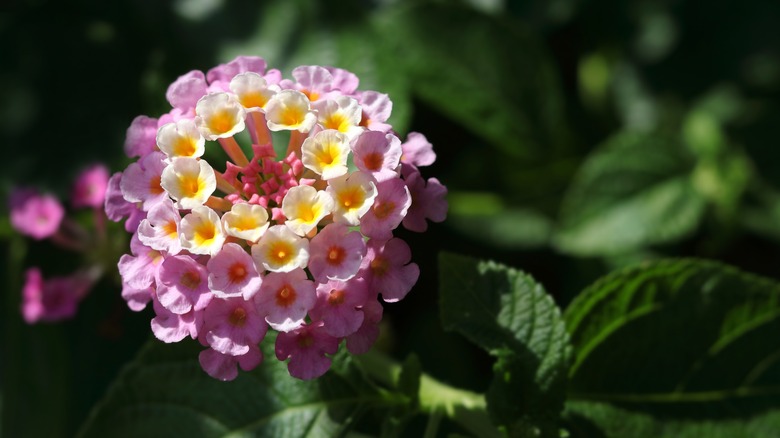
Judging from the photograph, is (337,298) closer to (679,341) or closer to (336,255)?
(336,255)

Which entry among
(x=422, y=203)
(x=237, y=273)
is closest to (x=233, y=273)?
(x=237, y=273)

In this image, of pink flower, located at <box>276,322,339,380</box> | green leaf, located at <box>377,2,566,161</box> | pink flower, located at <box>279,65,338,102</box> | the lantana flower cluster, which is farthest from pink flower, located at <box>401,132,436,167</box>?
green leaf, located at <box>377,2,566,161</box>

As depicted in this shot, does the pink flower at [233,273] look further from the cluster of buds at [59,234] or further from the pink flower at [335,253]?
the cluster of buds at [59,234]

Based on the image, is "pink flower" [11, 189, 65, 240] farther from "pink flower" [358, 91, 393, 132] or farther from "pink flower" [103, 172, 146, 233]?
"pink flower" [358, 91, 393, 132]

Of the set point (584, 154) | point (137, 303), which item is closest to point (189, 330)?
point (137, 303)

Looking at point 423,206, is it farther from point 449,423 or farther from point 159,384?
point 449,423

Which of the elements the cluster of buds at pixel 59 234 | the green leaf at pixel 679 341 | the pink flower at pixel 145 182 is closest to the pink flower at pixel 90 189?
the cluster of buds at pixel 59 234
